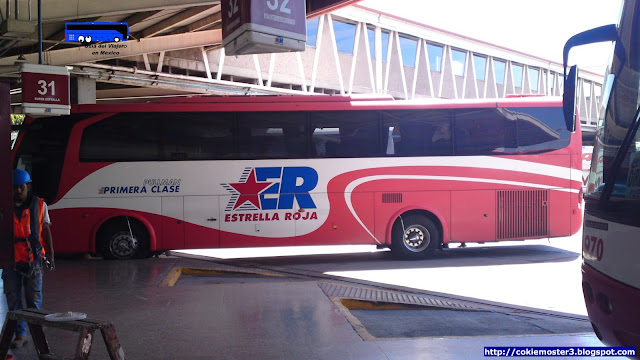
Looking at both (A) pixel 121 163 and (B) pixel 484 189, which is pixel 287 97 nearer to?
(A) pixel 121 163

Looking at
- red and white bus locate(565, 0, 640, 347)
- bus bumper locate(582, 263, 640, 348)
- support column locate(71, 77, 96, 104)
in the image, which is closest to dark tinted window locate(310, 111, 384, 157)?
red and white bus locate(565, 0, 640, 347)

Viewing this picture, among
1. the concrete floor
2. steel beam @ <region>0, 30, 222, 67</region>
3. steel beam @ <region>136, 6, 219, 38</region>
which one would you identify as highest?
steel beam @ <region>136, 6, 219, 38</region>

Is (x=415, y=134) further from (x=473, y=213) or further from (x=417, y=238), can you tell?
(x=417, y=238)

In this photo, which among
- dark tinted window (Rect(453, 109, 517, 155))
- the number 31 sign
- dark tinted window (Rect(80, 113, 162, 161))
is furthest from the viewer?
dark tinted window (Rect(453, 109, 517, 155))

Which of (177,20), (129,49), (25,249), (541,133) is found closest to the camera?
(25,249)

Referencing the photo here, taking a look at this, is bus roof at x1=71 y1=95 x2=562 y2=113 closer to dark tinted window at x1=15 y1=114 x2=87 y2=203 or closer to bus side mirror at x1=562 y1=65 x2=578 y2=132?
dark tinted window at x1=15 y1=114 x2=87 y2=203

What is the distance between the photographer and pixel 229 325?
687 cm

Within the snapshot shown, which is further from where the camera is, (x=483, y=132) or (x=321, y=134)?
(x=483, y=132)

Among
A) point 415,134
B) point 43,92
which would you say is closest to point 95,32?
point 43,92

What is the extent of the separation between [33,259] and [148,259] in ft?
21.6

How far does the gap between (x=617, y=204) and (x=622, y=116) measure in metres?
0.67

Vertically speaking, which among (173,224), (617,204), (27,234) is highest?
(617,204)

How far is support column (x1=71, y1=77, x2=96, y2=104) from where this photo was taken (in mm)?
18328

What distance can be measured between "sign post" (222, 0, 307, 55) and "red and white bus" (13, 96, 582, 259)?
4410 millimetres
